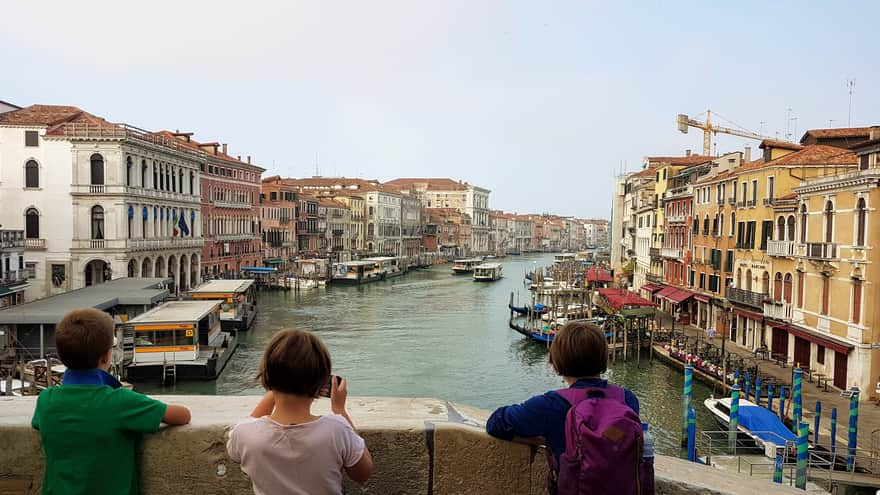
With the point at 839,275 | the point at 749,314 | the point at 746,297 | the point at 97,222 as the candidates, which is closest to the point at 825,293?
the point at 839,275

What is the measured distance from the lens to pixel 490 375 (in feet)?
64.7

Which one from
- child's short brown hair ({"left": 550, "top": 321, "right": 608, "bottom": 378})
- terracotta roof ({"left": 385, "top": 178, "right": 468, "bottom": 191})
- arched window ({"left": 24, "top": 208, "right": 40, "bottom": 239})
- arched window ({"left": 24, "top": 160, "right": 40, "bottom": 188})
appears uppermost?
terracotta roof ({"left": 385, "top": 178, "right": 468, "bottom": 191})

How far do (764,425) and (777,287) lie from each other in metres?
7.85

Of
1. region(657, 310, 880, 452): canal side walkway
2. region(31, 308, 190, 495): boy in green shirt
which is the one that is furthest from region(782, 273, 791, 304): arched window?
region(31, 308, 190, 495): boy in green shirt

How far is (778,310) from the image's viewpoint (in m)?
18.0

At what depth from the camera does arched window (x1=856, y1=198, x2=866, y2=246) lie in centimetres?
1434

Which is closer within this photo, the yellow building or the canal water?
the yellow building

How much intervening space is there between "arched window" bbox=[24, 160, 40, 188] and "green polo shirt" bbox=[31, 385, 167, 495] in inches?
1124

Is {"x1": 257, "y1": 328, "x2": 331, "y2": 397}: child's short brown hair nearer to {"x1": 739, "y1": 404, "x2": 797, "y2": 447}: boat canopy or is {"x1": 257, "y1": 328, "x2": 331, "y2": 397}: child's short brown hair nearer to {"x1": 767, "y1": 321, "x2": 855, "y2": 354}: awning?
{"x1": 739, "y1": 404, "x2": 797, "y2": 447}: boat canopy

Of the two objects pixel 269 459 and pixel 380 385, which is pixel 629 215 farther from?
pixel 269 459

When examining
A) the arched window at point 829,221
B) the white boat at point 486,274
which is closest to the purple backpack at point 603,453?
the arched window at point 829,221

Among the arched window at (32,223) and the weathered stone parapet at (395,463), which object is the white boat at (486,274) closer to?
the arched window at (32,223)

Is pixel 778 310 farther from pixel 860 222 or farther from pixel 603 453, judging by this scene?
pixel 603 453

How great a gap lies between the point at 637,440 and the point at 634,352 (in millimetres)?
21446
